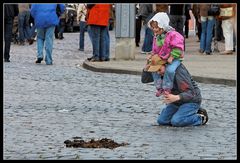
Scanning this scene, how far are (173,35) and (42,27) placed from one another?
29.3 feet

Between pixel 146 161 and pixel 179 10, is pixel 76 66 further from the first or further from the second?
pixel 146 161

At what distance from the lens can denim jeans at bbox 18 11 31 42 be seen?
2645 cm

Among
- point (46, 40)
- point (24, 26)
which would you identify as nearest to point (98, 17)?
point (46, 40)

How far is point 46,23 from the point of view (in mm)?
17891

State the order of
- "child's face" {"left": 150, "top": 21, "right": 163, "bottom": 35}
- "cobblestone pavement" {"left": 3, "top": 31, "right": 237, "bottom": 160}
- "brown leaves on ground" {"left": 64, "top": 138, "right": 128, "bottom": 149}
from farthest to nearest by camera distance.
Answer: "child's face" {"left": 150, "top": 21, "right": 163, "bottom": 35}
"brown leaves on ground" {"left": 64, "top": 138, "right": 128, "bottom": 149}
"cobblestone pavement" {"left": 3, "top": 31, "right": 237, "bottom": 160}

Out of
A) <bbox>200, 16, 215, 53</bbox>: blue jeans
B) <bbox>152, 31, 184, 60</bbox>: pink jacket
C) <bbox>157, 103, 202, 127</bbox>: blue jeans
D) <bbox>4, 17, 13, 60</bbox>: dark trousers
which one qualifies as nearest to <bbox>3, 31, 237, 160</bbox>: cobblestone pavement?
<bbox>157, 103, 202, 127</bbox>: blue jeans

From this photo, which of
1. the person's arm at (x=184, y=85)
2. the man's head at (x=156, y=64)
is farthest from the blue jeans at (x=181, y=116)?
the man's head at (x=156, y=64)

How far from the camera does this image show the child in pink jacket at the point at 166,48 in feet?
30.8

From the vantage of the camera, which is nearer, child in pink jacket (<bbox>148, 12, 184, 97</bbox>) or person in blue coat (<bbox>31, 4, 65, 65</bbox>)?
child in pink jacket (<bbox>148, 12, 184, 97</bbox>)

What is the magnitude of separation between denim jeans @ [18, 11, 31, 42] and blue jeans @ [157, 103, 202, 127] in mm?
17160

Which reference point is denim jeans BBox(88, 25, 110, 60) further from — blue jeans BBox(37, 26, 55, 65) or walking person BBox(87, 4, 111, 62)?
blue jeans BBox(37, 26, 55, 65)

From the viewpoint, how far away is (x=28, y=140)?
27.1 ft

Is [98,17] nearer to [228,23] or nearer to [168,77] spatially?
[228,23]

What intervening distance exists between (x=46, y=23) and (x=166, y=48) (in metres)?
8.72
